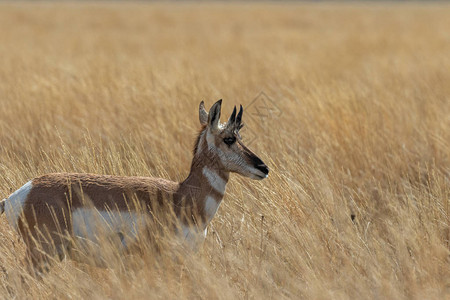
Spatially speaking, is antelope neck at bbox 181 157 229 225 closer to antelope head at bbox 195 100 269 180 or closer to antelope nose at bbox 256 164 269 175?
antelope head at bbox 195 100 269 180

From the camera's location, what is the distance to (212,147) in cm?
398

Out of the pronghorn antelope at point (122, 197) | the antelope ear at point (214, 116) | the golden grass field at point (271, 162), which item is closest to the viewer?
the pronghorn antelope at point (122, 197)

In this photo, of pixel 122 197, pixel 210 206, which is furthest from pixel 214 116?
pixel 122 197

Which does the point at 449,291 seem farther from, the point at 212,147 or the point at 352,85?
the point at 352,85

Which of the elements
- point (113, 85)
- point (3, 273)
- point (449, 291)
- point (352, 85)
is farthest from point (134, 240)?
point (352, 85)

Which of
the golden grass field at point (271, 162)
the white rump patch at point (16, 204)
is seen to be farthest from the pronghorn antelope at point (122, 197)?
the golden grass field at point (271, 162)

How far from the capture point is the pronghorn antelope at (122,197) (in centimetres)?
364

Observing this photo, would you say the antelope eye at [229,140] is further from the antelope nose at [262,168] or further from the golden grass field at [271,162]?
the golden grass field at [271,162]

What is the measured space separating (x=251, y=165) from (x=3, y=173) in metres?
2.23

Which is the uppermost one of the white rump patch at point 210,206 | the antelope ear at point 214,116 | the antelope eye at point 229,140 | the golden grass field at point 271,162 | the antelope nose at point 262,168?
the antelope ear at point 214,116

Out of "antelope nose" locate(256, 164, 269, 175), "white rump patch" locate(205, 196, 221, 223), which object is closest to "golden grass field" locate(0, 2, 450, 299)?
"white rump patch" locate(205, 196, 221, 223)

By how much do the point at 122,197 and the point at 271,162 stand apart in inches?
70.8

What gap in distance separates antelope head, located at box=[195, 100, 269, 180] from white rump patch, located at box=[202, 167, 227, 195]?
6cm

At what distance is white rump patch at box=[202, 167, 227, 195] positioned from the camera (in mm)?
3973
